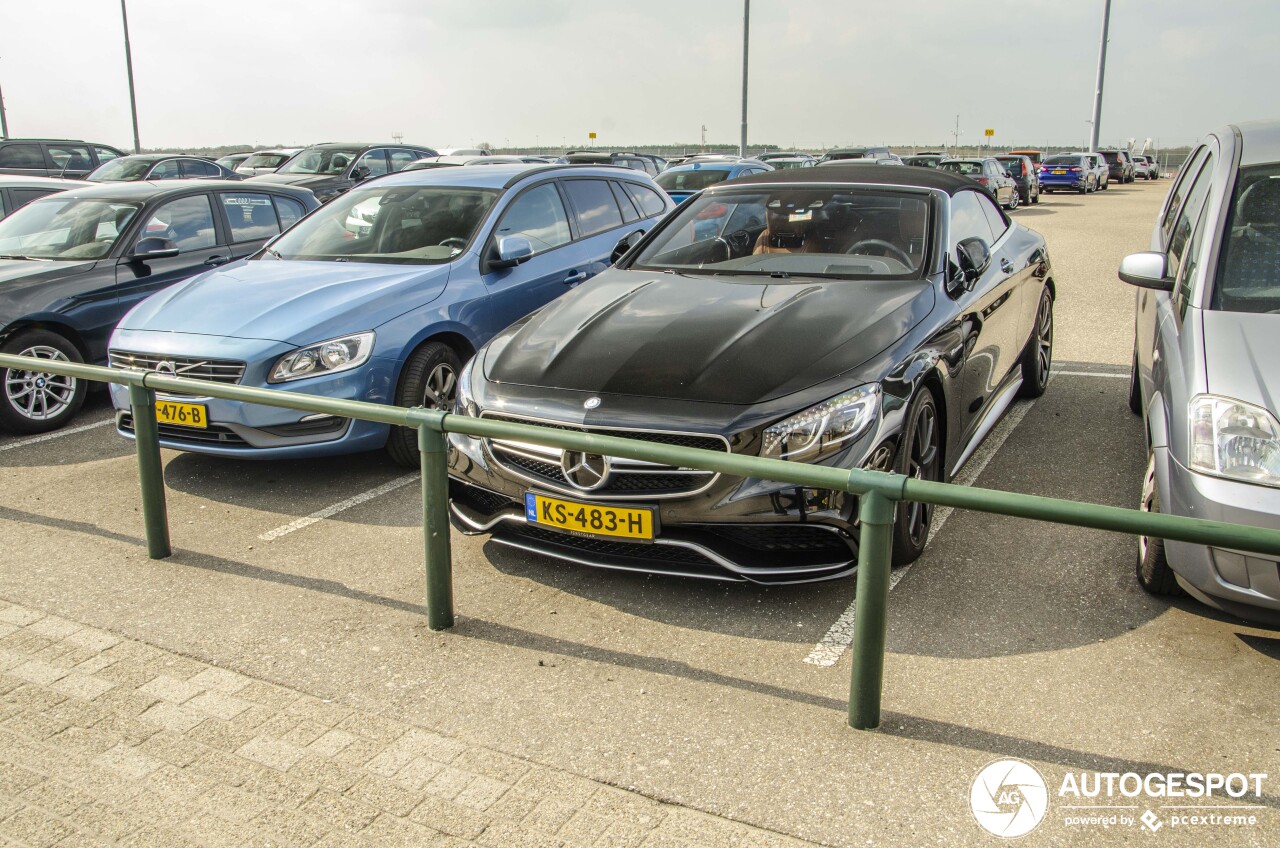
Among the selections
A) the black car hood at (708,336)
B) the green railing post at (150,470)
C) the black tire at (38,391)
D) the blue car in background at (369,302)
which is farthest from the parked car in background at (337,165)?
the black car hood at (708,336)

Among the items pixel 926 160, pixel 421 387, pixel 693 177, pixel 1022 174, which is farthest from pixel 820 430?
pixel 1022 174

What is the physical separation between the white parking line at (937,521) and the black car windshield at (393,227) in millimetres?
3326

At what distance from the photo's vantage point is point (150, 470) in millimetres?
4645

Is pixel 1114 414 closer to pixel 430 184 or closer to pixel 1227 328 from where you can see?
pixel 1227 328

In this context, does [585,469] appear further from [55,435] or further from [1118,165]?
[1118,165]

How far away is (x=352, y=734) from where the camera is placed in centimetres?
334

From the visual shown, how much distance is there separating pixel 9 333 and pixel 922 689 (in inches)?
253

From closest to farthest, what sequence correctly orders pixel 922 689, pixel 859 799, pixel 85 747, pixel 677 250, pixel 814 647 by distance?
1. pixel 859 799
2. pixel 85 747
3. pixel 922 689
4. pixel 814 647
5. pixel 677 250

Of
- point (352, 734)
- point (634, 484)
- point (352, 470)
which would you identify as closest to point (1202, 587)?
point (634, 484)

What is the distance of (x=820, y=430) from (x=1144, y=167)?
61893mm

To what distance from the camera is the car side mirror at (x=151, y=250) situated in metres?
7.74

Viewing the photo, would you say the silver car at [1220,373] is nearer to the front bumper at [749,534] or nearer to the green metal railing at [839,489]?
the green metal railing at [839,489]

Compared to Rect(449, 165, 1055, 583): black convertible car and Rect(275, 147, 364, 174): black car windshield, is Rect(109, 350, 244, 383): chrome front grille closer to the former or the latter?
Rect(449, 165, 1055, 583): black convertible car

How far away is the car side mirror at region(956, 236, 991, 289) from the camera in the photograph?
527 cm
